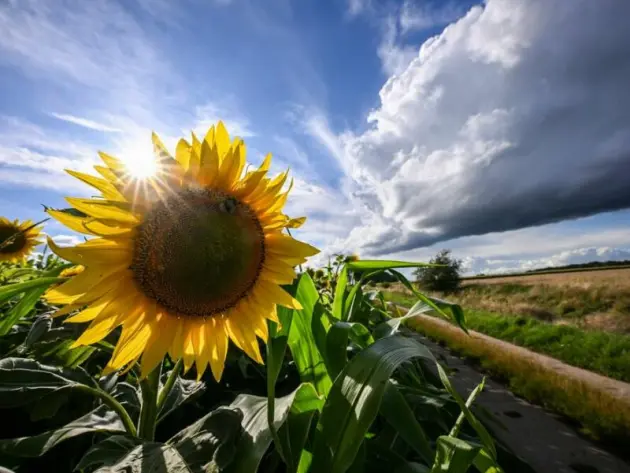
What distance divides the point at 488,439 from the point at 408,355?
0.63 feet

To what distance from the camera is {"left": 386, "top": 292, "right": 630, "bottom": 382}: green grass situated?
501 centimetres

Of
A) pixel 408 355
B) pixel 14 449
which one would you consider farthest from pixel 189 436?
pixel 408 355

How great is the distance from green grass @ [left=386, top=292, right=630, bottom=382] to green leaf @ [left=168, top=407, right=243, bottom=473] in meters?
5.75

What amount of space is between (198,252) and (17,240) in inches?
93.8

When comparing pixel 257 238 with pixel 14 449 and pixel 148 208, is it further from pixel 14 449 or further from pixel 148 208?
pixel 14 449

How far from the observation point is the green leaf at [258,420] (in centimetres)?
54

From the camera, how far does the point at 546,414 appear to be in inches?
120

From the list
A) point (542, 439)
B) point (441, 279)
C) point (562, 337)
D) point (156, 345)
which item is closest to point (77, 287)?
point (156, 345)

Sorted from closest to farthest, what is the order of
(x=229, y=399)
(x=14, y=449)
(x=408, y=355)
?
(x=14, y=449), (x=408, y=355), (x=229, y=399)

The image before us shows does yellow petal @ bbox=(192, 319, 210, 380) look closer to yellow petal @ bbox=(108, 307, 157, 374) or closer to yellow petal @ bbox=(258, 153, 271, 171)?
yellow petal @ bbox=(108, 307, 157, 374)

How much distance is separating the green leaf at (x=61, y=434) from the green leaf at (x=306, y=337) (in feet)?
1.26

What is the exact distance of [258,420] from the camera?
63 cm

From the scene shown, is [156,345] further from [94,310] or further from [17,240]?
[17,240]

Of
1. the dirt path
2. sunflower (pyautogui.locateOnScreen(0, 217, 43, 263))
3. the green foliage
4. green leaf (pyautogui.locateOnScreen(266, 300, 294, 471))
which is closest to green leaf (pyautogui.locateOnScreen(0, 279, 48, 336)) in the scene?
the green foliage
